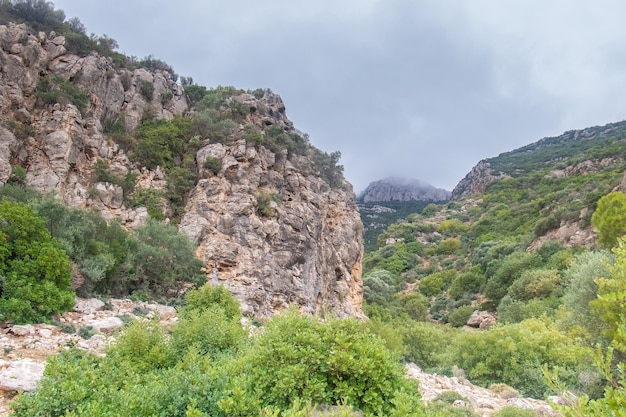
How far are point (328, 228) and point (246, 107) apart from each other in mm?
12350

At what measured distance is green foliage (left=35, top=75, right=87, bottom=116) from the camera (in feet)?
67.3

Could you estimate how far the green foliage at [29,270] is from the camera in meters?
9.77

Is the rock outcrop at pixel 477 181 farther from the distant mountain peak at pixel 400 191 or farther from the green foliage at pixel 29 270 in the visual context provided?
the green foliage at pixel 29 270

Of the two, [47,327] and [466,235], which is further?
[466,235]

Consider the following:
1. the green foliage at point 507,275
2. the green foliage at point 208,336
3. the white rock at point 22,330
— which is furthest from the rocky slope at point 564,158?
the white rock at point 22,330

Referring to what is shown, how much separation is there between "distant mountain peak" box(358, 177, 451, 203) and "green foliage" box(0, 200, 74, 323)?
132 meters

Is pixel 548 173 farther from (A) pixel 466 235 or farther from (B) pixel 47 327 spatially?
(B) pixel 47 327

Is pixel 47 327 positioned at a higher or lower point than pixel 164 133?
lower

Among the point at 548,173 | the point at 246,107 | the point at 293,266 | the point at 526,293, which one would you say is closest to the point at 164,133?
the point at 246,107

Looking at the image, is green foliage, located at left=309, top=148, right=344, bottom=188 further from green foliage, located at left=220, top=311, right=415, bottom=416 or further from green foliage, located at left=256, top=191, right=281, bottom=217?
green foliage, located at left=220, top=311, right=415, bottom=416

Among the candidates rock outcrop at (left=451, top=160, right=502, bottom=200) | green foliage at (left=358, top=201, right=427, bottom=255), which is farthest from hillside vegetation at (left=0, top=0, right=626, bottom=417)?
rock outcrop at (left=451, top=160, right=502, bottom=200)

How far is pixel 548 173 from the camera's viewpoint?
7069cm

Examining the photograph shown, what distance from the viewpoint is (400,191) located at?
147 metres

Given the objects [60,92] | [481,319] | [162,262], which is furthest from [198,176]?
[481,319]
